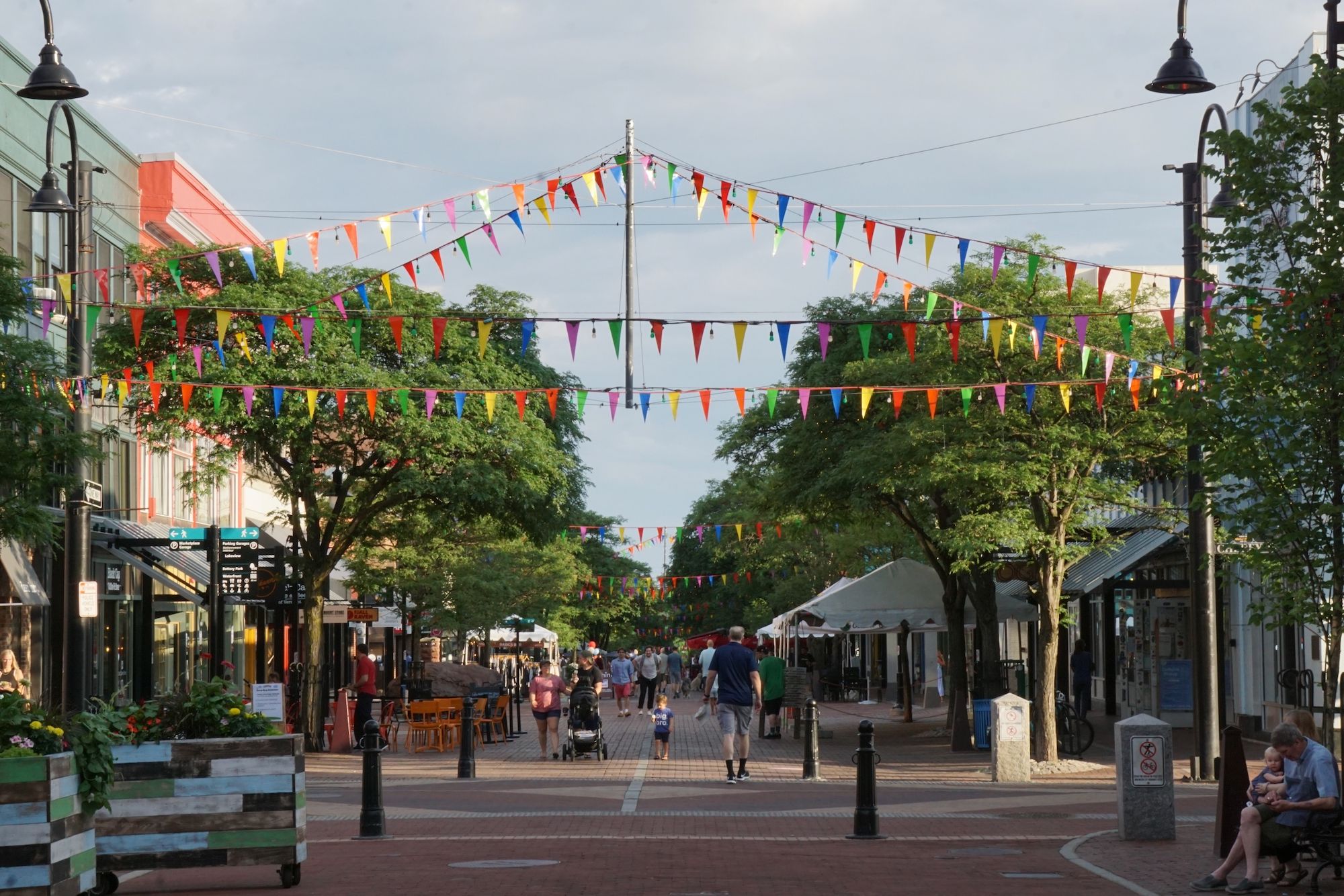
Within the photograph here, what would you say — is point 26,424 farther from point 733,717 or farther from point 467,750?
point 733,717

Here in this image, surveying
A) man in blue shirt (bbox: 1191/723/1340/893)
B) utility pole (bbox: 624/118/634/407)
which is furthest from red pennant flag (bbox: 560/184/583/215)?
man in blue shirt (bbox: 1191/723/1340/893)

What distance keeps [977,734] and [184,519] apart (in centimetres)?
1968

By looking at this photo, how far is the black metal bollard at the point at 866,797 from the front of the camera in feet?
48.9

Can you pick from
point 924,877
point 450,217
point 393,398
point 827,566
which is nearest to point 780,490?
point 393,398

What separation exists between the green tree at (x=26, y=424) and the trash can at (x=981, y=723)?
14.0 metres

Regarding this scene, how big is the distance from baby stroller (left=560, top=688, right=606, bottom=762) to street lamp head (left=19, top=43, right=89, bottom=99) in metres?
12.0

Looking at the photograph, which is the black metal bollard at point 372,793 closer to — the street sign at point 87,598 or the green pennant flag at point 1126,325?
the street sign at point 87,598

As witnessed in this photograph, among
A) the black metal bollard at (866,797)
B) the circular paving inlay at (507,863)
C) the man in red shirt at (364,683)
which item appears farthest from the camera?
the man in red shirt at (364,683)

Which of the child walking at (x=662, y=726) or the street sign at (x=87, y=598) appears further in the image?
the child walking at (x=662, y=726)

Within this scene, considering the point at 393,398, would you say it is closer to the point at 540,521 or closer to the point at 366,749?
the point at 540,521

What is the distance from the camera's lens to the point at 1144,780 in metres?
14.4

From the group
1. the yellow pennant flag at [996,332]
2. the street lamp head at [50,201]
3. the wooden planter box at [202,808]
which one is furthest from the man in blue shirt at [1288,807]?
the street lamp head at [50,201]

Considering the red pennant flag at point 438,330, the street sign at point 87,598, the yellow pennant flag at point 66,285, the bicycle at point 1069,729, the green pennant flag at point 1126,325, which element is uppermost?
the yellow pennant flag at point 66,285

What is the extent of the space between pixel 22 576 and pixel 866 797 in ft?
53.8
